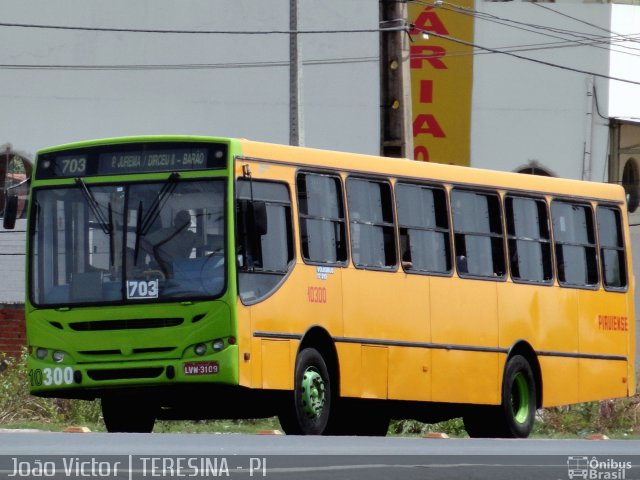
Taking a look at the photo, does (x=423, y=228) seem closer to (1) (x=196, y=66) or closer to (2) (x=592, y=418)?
(2) (x=592, y=418)

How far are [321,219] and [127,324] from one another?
228cm

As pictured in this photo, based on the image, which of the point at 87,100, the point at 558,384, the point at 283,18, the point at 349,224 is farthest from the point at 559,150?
the point at 349,224

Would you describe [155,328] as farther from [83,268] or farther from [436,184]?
[436,184]

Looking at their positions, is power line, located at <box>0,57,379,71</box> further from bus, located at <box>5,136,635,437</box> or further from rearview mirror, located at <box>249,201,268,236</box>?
rearview mirror, located at <box>249,201,268,236</box>

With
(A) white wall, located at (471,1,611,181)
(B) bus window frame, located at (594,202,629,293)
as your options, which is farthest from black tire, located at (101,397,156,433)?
(A) white wall, located at (471,1,611,181)

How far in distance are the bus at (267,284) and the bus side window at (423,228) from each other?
2cm

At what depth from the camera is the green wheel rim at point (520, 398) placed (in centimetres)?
2130

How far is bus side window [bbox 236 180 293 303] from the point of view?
16.7 meters

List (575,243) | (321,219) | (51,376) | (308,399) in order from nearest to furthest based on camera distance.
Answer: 1. (51,376)
2. (308,399)
3. (321,219)
4. (575,243)

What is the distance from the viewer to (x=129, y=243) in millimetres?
16906

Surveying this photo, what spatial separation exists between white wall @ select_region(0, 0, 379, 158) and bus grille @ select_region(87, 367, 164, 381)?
2694cm

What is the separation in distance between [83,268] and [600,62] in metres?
26.9
